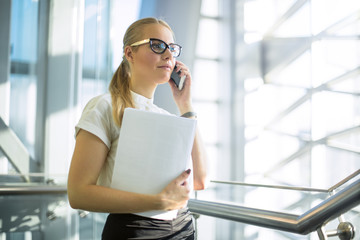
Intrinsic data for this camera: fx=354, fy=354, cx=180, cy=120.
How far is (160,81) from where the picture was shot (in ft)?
5.13

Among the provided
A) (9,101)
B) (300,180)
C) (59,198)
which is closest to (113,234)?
(59,198)

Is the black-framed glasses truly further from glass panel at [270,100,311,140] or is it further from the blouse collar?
glass panel at [270,100,311,140]

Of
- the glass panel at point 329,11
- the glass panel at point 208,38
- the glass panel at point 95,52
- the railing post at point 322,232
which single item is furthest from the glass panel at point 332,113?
the railing post at point 322,232

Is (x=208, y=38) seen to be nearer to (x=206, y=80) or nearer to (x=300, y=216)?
(x=206, y=80)

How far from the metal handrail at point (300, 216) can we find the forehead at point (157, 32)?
36.7 inches

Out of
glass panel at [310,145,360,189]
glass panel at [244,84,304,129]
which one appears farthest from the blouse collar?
glass panel at [244,84,304,129]

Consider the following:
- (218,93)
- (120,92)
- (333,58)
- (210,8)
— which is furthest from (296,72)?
(120,92)

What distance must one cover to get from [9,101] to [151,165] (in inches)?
148

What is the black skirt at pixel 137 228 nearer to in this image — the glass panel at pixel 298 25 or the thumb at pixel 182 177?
the thumb at pixel 182 177

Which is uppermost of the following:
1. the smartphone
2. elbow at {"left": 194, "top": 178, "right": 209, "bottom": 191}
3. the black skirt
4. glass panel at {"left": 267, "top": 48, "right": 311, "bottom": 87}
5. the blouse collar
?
glass panel at {"left": 267, "top": 48, "right": 311, "bottom": 87}

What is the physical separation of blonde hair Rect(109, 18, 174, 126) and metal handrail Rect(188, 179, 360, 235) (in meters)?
0.83

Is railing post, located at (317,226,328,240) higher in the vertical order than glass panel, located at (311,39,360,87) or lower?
lower

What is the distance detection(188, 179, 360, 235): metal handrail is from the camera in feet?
4.32

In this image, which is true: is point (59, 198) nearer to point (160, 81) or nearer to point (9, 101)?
point (9, 101)
